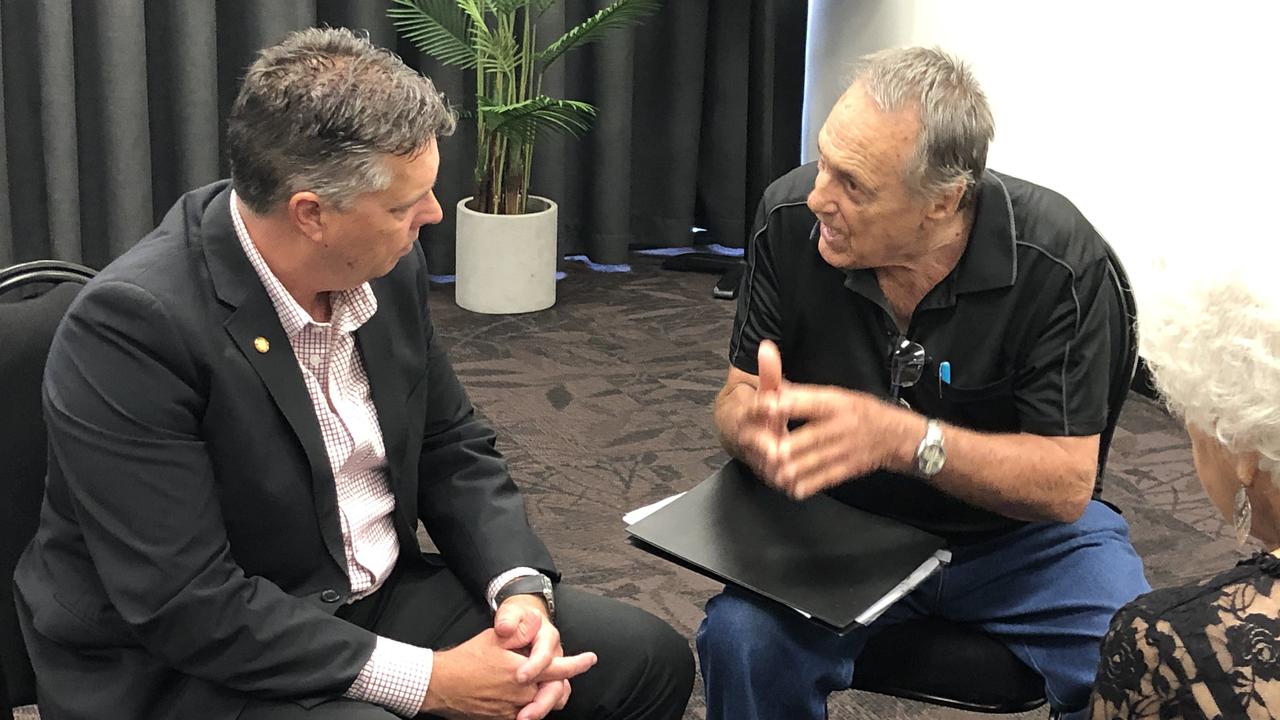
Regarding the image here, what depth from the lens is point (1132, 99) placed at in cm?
354

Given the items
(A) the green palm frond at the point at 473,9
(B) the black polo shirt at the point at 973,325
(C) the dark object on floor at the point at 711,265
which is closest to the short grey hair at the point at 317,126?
(B) the black polo shirt at the point at 973,325

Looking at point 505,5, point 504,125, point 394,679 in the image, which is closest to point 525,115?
point 504,125

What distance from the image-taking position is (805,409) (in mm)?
1680

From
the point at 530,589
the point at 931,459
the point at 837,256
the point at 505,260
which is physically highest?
the point at 837,256

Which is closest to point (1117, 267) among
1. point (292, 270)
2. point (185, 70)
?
point (292, 270)

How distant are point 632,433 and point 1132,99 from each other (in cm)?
157

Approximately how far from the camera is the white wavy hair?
4.41 feet

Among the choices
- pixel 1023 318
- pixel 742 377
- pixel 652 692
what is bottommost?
pixel 652 692

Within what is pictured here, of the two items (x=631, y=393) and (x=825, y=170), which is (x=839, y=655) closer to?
(x=825, y=170)

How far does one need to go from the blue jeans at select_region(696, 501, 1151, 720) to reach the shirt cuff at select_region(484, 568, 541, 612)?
25cm

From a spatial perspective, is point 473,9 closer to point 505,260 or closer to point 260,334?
point 505,260

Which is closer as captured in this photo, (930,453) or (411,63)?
(930,453)

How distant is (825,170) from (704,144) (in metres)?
3.14

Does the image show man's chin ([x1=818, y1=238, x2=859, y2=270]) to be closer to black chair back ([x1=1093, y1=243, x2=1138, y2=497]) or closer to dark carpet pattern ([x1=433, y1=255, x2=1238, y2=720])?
black chair back ([x1=1093, y1=243, x2=1138, y2=497])
